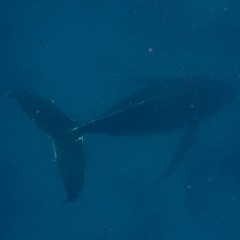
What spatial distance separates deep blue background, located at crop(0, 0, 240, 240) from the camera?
17.8 m

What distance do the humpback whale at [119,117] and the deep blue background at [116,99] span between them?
18.1ft

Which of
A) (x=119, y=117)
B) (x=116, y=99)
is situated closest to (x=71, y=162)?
(x=119, y=117)

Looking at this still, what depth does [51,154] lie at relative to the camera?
18594 millimetres

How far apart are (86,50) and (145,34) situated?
249 cm

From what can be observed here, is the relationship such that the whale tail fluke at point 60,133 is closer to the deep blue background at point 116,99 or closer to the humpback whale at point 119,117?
the humpback whale at point 119,117

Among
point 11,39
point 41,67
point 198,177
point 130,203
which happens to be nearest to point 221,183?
point 198,177

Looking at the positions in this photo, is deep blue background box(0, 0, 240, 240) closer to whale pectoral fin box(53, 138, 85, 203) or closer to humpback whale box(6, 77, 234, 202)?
humpback whale box(6, 77, 234, 202)

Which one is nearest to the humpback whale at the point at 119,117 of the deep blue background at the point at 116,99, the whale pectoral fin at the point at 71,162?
the whale pectoral fin at the point at 71,162

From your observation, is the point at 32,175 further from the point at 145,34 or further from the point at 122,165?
the point at 145,34

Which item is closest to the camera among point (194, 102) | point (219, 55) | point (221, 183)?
point (194, 102)

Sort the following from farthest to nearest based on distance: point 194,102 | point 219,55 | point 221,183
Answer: point 221,183 < point 219,55 < point 194,102

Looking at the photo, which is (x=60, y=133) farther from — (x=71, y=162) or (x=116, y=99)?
(x=116, y=99)

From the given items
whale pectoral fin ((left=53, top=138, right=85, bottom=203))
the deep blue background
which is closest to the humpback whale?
whale pectoral fin ((left=53, top=138, right=85, bottom=203))

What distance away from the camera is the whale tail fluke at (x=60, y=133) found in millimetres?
10633
